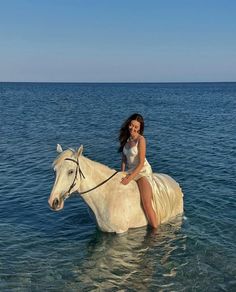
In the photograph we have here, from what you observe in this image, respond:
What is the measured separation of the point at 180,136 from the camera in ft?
110

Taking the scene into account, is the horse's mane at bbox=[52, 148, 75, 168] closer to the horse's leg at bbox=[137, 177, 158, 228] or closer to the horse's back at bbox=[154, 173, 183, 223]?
the horse's leg at bbox=[137, 177, 158, 228]

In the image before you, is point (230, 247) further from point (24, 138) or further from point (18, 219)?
point (24, 138)

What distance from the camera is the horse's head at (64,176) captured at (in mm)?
9383

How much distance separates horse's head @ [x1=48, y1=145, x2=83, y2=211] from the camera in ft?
30.8

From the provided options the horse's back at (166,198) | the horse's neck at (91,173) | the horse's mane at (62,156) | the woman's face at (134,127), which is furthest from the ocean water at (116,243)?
the woman's face at (134,127)

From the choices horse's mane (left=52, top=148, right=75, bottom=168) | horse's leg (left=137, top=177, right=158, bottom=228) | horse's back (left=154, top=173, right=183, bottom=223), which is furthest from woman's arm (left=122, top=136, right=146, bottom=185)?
horse's mane (left=52, top=148, right=75, bottom=168)

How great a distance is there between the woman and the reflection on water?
57cm

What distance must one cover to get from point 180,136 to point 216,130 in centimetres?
552

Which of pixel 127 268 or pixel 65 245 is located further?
pixel 65 245

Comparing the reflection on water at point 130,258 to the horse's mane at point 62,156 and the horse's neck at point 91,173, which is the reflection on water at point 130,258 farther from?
the horse's mane at point 62,156

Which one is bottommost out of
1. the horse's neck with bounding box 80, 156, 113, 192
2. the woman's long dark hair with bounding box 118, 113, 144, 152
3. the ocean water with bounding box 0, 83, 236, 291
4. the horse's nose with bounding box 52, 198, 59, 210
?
the ocean water with bounding box 0, 83, 236, 291

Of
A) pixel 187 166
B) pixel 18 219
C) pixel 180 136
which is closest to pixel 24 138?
pixel 180 136

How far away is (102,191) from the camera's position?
10625 mm

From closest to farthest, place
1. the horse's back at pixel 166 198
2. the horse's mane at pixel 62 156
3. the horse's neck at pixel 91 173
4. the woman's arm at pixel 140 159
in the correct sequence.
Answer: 1. the horse's mane at pixel 62 156
2. the horse's neck at pixel 91 173
3. the woman's arm at pixel 140 159
4. the horse's back at pixel 166 198
